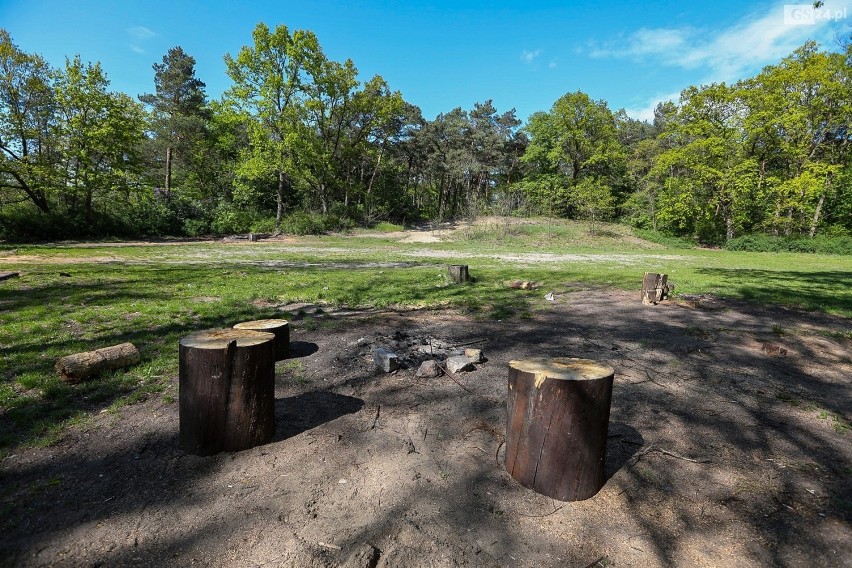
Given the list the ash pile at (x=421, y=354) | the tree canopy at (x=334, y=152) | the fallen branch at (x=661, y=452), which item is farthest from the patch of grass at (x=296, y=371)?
the tree canopy at (x=334, y=152)

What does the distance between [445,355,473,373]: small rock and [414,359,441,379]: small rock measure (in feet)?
0.55

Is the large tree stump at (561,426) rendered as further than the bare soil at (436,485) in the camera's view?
Yes

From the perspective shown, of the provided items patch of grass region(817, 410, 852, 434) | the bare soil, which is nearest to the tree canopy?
the bare soil

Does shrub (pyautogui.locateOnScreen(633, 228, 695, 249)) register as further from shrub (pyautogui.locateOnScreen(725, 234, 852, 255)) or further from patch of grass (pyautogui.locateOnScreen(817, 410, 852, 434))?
patch of grass (pyautogui.locateOnScreen(817, 410, 852, 434))

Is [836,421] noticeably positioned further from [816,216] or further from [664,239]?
[816,216]

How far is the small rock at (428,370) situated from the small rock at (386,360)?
0.29 meters

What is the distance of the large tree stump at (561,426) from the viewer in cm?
256

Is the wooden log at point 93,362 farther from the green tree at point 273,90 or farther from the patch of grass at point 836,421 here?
the green tree at point 273,90

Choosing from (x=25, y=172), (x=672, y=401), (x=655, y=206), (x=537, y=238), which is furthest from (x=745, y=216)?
(x=25, y=172)

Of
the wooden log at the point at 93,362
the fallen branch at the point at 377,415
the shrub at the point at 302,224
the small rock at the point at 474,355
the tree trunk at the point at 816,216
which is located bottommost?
the fallen branch at the point at 377,415

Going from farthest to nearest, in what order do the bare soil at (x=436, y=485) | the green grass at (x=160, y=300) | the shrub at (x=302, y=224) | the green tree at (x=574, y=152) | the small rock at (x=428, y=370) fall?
the green tree at (x=574, y=152)
the shrub at (x=302, y=224)
the small rock at (x=428, y=370)
the green grass at (x=160, y=300)
the bare soil at (x=436, y=485)

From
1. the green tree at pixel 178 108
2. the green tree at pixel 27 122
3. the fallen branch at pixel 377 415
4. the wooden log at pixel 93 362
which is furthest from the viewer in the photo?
the green tree at pixel 178 108

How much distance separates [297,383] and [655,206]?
42342 mm

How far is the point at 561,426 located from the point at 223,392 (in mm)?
2346
